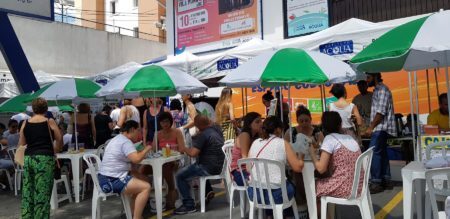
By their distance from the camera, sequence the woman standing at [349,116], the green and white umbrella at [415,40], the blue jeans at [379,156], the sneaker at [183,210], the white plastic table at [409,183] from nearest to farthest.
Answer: the green and white umbrella at [415,40]
the white plastic table at [409,183]
the sneaker at [183,210]
the blue jeans at [379,156]
the woman standing at [349,116]

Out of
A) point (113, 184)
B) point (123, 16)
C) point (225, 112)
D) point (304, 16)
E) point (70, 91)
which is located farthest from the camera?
point (123, 16)

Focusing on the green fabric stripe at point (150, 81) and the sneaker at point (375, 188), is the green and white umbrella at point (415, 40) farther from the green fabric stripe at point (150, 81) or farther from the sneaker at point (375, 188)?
the sneaker at point (375, 188)

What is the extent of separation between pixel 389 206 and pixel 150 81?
350 cm

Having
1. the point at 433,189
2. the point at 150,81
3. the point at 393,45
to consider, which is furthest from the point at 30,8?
the point at 433,189

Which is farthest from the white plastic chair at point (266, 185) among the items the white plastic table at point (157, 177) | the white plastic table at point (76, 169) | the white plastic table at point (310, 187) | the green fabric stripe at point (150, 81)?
the white plastic table at point (76, 169)

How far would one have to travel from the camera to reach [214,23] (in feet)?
45.5

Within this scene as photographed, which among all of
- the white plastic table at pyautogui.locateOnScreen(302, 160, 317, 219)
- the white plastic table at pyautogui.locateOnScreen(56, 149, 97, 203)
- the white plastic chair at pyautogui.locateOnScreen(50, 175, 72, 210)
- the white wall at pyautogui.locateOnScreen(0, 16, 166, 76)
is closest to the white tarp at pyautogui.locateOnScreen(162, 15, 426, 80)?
the white plastic table at pyautogui.locateOnScreen(302, 160, 317, 219)

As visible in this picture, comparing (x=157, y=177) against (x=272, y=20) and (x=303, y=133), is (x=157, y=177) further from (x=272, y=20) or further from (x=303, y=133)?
(x=272, y=20)

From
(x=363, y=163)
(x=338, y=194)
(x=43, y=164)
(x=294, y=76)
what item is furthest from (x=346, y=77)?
(x=43, y=164)

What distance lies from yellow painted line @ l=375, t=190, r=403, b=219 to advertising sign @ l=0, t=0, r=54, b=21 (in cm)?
781

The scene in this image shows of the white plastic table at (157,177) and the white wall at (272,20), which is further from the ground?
the white wall at (272,20)

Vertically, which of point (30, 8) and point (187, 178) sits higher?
point (30, 8)

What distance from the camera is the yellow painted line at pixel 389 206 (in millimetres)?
5185

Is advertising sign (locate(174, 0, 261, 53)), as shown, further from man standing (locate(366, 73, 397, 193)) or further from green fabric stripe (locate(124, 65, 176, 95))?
green fabric stripe (locate(124, 65, 176, 95))
